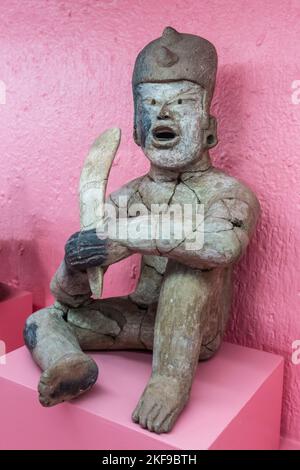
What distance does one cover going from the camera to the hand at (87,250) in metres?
1.16

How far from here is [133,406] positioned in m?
1.16

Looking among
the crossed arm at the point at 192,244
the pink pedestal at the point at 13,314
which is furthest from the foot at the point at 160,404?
the pink pedestal at the point at 13,314

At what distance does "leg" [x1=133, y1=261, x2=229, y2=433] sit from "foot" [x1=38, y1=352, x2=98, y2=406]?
0.13 meters

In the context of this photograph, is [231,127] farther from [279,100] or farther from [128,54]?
[128,54]

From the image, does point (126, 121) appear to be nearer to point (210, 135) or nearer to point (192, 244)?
point (210, 135)

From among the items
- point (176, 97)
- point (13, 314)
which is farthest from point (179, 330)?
point (13, 314)

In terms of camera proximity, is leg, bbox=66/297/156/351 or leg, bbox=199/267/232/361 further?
leg, bbox=66/297/156/351

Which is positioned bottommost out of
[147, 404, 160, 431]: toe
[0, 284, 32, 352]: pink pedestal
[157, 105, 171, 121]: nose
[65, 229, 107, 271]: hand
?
[0, 284, 32, 352]: pink pedestal

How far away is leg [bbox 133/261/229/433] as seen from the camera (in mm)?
1145

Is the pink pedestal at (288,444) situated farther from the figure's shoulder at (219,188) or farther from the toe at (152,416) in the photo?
the figure's shoulder at (219,188)

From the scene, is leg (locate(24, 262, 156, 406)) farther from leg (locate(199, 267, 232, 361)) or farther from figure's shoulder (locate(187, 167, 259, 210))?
figure's shoulder (locate(187, 167, 259, 210))

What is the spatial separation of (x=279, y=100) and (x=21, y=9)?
1003 millimetres

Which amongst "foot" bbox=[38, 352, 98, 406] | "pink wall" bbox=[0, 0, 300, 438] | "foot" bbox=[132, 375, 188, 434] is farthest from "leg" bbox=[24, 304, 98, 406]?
"pink wall" bbox=[0, 0, 300, 438]

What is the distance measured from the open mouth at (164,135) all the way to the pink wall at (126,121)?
279 millimetres
